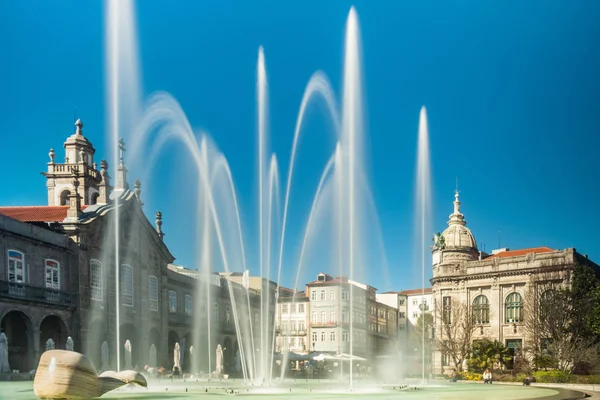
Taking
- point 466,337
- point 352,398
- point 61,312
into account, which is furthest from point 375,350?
point 352,398

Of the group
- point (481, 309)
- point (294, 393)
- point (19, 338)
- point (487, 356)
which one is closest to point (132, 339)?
point (19, 338)

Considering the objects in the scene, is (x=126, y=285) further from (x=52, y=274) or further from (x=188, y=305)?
(x=188, y=305)

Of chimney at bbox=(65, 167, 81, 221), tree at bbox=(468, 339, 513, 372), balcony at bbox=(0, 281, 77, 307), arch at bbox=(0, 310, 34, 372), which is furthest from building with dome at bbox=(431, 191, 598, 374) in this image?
arch at bbox=(0, 310, 34, 372)

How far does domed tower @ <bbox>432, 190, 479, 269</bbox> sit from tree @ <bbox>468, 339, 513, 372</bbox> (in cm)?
1930

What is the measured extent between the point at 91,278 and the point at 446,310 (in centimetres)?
4429

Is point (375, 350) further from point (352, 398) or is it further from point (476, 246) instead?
point (352, 398)

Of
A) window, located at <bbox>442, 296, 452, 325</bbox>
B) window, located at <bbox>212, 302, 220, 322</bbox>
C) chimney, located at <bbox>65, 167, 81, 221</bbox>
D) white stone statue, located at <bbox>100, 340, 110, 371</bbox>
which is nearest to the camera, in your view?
white stone statue, located at <bbox>100, 340, 110, 371</bbox>

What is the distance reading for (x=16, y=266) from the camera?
40688 mm

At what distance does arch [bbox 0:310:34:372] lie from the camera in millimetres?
41094

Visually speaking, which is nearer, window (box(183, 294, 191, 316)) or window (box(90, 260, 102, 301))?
window (box(90, 260, 102, 301))

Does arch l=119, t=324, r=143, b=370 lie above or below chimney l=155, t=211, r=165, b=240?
below

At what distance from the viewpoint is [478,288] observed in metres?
77.3

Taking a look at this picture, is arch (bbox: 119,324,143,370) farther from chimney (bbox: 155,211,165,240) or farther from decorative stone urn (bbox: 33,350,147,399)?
decorative stone urn (bbox: 33,350,147,399)

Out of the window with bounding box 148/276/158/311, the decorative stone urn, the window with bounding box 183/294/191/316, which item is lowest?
the window with bounding box 183/294/191/316
